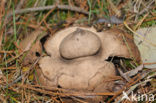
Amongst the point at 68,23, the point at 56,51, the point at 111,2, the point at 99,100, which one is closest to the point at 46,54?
the point at 56,51

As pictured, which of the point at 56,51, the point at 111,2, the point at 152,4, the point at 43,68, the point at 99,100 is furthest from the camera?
the point at 111,2

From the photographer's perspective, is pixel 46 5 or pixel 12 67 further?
pixel 46 5

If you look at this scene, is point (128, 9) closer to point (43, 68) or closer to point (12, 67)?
point (43, 68)

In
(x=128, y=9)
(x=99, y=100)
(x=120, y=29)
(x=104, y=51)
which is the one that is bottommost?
(x=99, y=100)

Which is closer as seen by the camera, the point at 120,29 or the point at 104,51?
the point at 104,51

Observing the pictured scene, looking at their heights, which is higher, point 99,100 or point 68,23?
point 68,23

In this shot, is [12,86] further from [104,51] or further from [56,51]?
[104,51]

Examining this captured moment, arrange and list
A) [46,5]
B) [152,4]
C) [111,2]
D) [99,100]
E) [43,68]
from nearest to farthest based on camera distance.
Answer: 1. [99,100]
2. [43,68]
3. [152,4]
4. [111,2]
5. [46,5]

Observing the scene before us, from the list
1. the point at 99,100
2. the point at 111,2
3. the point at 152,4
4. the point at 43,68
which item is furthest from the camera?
the point at 111,2

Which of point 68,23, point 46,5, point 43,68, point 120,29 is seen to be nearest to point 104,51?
point 120,29
